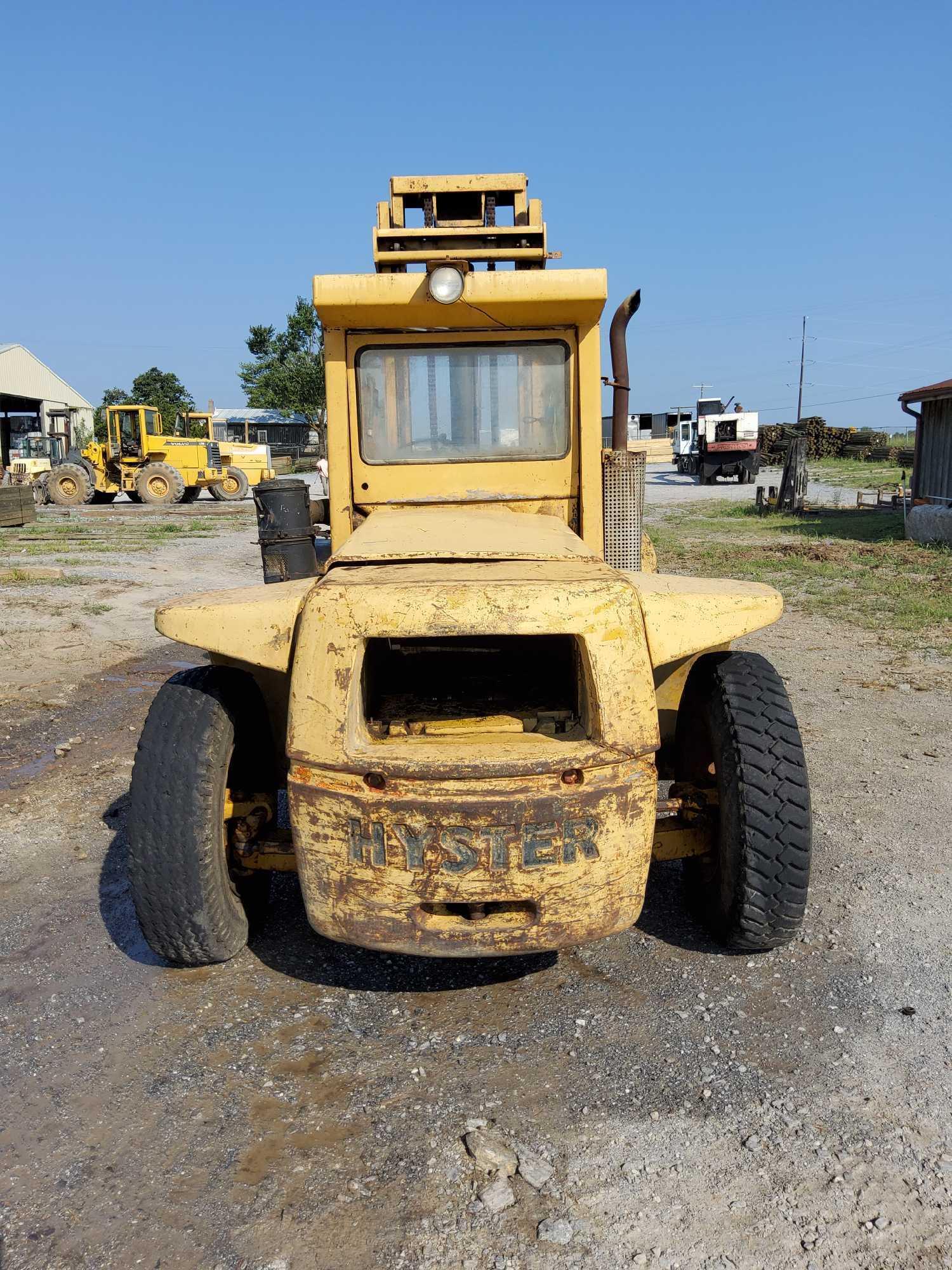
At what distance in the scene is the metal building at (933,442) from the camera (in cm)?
1708

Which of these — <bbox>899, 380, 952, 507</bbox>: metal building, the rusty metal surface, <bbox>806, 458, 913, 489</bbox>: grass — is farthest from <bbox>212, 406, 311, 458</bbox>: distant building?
the rusty metal surface

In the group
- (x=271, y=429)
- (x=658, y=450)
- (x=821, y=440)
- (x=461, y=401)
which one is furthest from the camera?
(x=271, y=429)

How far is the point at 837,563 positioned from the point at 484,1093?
12.5 meters

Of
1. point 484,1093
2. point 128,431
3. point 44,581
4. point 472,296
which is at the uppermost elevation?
point 472,296

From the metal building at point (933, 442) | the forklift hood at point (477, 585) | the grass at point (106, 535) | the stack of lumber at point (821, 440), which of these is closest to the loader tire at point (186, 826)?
the forklift hood at point (477, 585)

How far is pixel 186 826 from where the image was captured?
122 inches

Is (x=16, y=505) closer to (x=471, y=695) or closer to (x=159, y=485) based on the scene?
(x=159, y=485)

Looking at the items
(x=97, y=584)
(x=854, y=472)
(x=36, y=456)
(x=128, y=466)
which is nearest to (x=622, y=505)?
(x=97, y=584)

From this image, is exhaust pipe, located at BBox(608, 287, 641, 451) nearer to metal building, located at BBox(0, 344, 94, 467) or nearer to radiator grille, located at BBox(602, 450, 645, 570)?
radiator grille, located at BBox(602, 450, 645, 570)

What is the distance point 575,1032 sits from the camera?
307cm

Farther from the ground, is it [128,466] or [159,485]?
[128,466]

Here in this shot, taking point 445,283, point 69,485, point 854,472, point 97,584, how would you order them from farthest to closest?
point 854,472
point 69,485
point 97,584
point 445,283

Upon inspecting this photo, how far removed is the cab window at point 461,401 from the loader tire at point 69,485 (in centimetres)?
2589

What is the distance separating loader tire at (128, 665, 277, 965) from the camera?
312 cm
